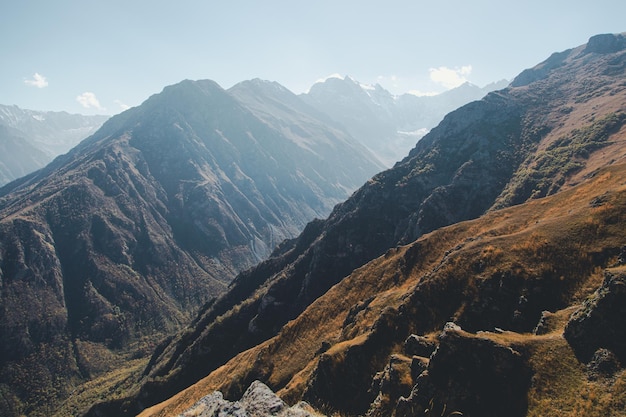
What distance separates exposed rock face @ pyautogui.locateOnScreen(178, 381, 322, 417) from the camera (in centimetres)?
2444

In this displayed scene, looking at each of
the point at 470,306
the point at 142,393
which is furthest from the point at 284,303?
the point at 470,306

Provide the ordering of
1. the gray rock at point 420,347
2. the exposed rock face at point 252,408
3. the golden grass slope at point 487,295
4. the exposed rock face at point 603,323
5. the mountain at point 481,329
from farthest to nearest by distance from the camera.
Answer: the gray rock at point 420,347, the golden grass slope at point 487,295, the mountain at point 481,329, the exposed rock face at point 603,323, the exposed rock face at point 252,408

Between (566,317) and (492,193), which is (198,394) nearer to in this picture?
(566,317)

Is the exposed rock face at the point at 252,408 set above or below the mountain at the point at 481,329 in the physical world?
above

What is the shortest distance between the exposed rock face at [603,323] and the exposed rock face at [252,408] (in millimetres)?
23467

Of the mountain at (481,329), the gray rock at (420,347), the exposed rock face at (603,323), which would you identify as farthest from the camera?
the gray rock at (420,347)

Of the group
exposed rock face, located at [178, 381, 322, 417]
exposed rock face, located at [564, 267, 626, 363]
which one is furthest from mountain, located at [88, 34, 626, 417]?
exposed rock face, located at [178, 381, 322, 417]

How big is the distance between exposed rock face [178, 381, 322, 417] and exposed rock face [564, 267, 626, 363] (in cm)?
2347

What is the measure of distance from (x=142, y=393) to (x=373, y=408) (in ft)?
493

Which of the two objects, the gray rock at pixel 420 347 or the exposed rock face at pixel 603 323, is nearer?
the exposed rock face at pixel 603 323

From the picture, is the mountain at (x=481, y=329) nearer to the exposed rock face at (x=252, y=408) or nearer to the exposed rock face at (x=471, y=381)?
the exposed rock face at (x=471, y=381)

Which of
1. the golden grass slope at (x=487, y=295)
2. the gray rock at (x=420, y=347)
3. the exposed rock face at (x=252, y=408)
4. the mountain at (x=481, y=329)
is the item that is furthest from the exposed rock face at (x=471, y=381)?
the exposed rock face at (x=252, y=408)

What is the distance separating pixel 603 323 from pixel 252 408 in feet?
96.3

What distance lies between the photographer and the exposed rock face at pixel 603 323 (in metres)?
29.5
